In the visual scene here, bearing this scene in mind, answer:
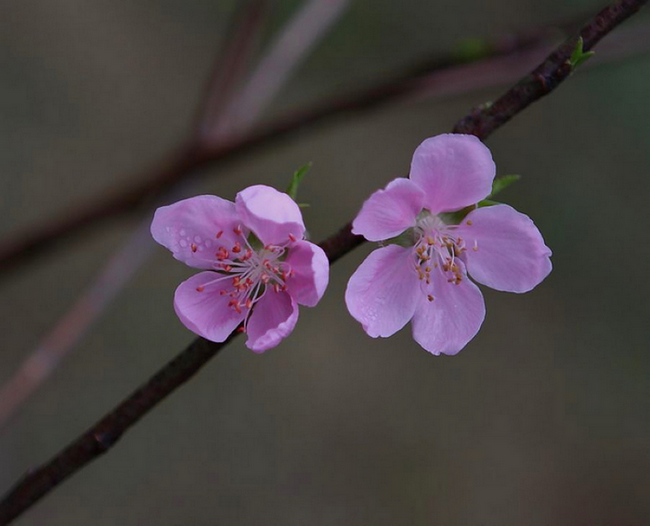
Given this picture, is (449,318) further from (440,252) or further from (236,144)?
(236,144)

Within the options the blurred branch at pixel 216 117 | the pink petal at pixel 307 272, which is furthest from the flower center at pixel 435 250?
the blurred branch at pixel 216 117

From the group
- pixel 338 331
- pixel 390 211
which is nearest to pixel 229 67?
pixel 390 211

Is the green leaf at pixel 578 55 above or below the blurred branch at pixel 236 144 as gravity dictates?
below

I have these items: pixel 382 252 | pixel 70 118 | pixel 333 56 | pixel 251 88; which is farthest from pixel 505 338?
pixel 382 252

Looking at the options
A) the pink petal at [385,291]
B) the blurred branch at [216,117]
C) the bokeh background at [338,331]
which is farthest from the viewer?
the bokeh background at [338,331]

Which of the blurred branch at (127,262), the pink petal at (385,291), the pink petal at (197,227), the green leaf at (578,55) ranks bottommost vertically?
the pink petal at (385,291)

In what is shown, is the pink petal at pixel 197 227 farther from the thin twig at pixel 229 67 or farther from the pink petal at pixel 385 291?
the thin twig at pixel 229 67

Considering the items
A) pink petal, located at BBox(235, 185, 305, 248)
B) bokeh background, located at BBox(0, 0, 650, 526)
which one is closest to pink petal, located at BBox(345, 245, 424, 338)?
pink petal, located at BBox(235, 185, 305, 248)

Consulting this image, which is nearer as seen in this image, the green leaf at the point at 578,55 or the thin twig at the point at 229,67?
the green leaf at the point at 578,55
